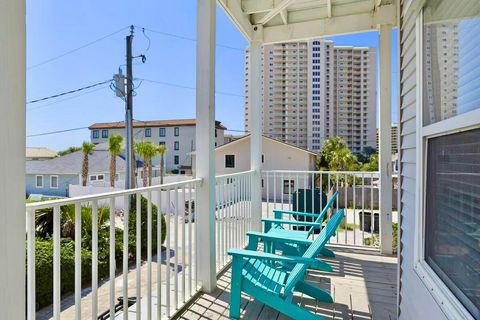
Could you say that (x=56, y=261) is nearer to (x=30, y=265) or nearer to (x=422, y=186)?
(x=30, y=265)

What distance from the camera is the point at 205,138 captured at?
251cm

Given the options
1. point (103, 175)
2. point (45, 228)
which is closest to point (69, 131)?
point (103, 175)

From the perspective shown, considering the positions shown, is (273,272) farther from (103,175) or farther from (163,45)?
(103,175)

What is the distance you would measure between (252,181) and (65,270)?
3631 millimetres

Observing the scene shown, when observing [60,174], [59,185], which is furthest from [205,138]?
[59,185]

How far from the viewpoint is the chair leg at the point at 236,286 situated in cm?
217

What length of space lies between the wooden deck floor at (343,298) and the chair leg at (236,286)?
0.08m

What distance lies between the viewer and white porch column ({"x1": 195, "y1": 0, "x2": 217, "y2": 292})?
98.8 inches

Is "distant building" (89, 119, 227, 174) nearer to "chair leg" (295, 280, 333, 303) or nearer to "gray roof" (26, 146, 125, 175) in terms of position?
"gray roof" (26, 146, 125, 175)

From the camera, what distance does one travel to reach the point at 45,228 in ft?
19.6

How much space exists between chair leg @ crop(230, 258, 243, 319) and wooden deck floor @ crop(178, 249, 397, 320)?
8cm

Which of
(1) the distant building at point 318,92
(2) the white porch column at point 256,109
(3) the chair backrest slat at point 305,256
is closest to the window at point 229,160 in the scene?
(1) the distant building at point 318,92

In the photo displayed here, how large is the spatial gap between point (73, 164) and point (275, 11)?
22976 mm

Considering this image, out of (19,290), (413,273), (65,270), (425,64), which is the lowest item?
(65,270)
